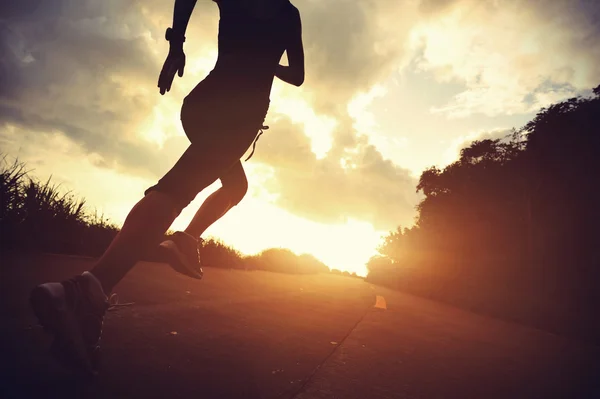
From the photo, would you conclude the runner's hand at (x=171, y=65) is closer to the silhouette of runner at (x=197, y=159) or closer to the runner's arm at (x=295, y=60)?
the silhouette of runner at (x=197, y=159)

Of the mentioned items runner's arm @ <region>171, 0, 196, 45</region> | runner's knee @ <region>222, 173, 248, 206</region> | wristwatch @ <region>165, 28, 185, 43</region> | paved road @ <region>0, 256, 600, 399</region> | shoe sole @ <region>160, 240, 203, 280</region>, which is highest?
runner's arm @ <region>171, 0, 196, 45</region>

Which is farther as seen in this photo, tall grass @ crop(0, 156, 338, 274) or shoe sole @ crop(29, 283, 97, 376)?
tall grass @ crop(0, 156, 338, 274)

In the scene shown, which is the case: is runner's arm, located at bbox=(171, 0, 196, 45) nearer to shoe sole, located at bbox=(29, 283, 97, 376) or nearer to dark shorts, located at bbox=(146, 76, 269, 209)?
dark shorts, located at bbox=(146, 76, 269, 209)

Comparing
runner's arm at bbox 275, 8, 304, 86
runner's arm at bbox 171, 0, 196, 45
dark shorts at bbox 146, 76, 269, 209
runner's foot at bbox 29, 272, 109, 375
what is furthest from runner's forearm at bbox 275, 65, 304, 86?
runner's foot at bbox 29, 272, 109, 375

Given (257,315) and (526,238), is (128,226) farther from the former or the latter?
(526,238)

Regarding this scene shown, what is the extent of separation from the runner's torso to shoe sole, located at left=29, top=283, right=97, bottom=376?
1044 mm

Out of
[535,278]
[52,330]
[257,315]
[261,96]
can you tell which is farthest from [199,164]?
[535,278]

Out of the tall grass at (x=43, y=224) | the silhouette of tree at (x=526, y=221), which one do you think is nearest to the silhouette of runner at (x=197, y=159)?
the tall grass at (x=43, y=224)

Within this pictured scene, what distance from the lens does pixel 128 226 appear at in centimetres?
116

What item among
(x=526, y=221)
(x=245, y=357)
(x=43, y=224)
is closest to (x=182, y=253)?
(x=245, y=357)

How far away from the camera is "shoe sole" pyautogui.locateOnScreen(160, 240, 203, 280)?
1.48 meters

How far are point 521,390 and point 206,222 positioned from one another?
6.36ft

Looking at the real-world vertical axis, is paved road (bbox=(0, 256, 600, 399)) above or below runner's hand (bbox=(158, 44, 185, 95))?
below

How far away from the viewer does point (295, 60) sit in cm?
185
